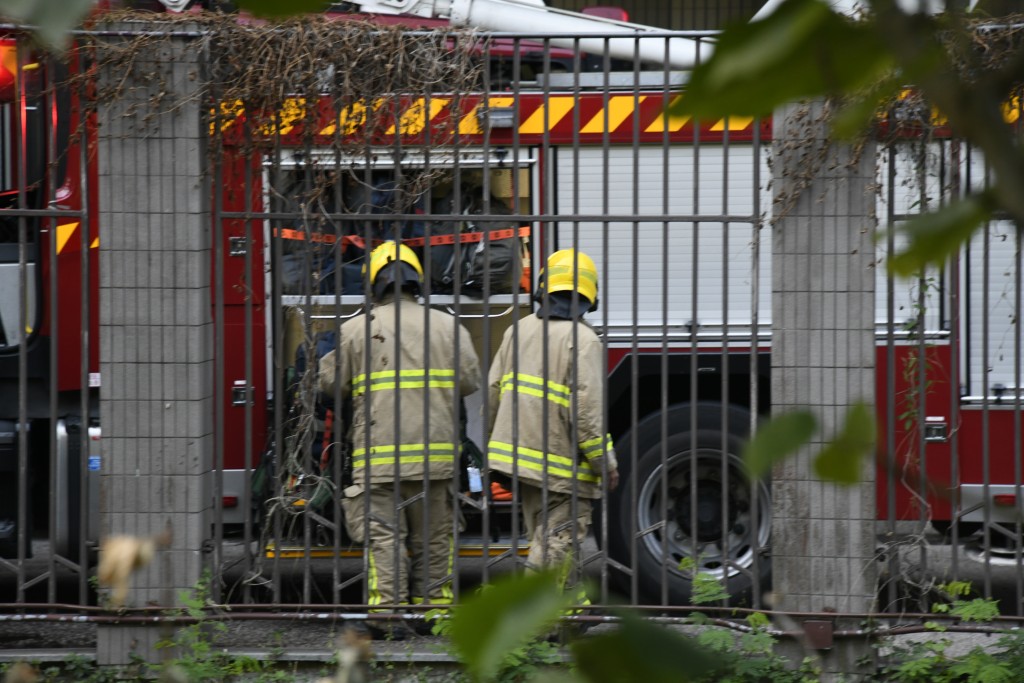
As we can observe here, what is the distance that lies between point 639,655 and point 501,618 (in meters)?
0.08

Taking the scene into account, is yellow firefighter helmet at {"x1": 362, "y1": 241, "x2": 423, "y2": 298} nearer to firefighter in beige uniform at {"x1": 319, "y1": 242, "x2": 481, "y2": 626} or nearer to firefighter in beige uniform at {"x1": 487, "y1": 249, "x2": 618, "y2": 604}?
firefighter in beige uniform at {"x1": 319, "y1": 242, "x2": 481, "y2": 626}

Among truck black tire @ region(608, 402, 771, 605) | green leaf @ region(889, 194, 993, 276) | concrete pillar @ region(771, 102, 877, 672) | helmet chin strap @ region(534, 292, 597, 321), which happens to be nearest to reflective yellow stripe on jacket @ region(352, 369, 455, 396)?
helmet chin strap @ region(534, 292, 597, 321)

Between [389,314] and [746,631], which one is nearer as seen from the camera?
[746,631]

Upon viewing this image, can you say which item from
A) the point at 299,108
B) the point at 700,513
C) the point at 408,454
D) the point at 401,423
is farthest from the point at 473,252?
the point at 700,513

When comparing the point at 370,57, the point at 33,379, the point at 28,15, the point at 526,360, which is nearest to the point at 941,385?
the point at 526,360

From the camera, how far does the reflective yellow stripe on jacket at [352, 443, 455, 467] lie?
5500 millimetres

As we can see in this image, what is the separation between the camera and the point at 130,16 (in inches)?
194

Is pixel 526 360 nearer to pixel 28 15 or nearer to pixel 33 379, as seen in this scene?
pixel 33 379

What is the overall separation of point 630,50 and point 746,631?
3.41 m

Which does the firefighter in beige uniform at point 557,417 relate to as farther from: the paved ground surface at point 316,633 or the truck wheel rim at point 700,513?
the truck wheel rim at point 700,513

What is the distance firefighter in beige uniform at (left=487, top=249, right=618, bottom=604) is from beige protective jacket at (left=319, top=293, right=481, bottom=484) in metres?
0.21

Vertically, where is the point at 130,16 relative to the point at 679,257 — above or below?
above

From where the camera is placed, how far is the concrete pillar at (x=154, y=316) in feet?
16.4

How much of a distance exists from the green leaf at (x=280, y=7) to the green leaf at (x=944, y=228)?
0.33 meters
